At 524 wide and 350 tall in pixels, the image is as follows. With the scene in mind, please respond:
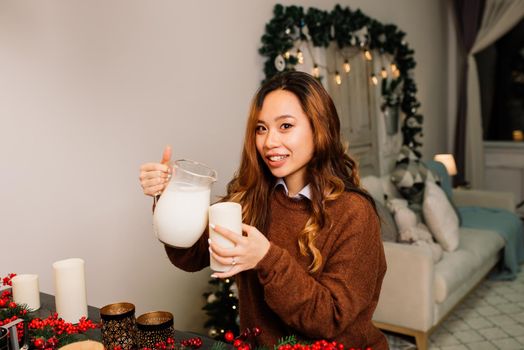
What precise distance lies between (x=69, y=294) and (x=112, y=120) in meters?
1.07

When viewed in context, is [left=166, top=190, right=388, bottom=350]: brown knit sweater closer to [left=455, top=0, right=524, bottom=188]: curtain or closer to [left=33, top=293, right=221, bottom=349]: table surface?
[left=33, top=293, right=221, bottom=349]: table surface

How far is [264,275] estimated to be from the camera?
113 cm

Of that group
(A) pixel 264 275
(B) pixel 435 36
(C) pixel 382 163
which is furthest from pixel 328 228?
(B) pixel 435 36

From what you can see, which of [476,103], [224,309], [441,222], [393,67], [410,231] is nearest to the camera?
[224,309]

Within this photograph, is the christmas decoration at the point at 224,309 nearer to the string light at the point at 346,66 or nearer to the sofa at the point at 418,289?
the sofa at the point at 418,289

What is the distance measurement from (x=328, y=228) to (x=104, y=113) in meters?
1.33

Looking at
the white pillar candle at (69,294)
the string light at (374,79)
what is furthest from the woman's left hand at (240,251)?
the string light at (374,79)

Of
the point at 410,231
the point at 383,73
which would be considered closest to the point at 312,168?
the point at 410,231

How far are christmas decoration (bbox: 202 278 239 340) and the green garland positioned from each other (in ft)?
4.33

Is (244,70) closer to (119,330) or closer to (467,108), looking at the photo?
(119,330)

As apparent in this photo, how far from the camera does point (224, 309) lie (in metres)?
2.63

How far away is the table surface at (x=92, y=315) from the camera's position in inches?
48.3

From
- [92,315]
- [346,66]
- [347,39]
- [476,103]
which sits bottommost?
[92,315]

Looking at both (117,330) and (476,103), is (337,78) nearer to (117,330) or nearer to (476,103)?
(476,103)
